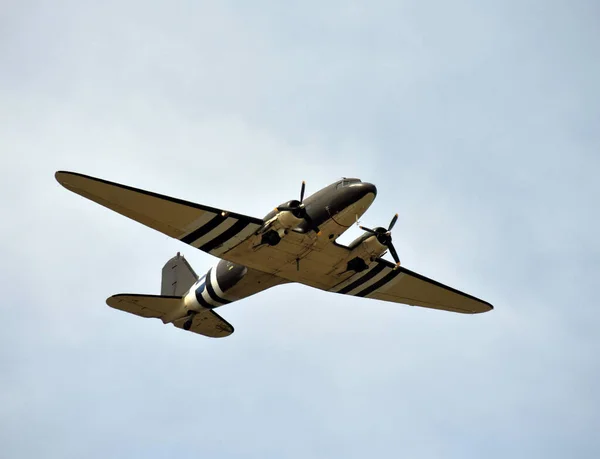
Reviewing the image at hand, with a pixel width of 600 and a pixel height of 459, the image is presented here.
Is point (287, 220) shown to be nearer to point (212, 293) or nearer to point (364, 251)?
point (364, 251)

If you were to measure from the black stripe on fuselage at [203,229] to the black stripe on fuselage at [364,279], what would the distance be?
7973 millimetres

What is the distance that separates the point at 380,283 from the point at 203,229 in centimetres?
1019

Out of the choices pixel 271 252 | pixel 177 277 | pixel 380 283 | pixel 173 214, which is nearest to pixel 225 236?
pixel 271 252

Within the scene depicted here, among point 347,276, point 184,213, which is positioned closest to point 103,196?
point 184,213

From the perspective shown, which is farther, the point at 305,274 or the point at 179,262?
the point at 179,262

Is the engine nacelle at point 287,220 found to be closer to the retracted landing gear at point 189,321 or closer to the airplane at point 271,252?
the airplane at point 271,252

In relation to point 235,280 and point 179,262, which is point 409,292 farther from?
point 179,262

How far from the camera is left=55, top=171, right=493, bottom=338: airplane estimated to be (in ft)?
105

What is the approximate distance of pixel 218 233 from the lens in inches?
1303

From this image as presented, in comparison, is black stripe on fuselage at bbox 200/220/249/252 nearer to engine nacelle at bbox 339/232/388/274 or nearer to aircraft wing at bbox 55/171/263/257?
aircraft wing at bbox 55/171/263/257

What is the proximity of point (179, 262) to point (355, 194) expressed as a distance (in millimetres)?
14138

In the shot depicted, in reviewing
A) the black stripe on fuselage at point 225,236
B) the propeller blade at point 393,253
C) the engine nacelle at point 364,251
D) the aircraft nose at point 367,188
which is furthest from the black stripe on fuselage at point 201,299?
the aircraft nose at point 367,188

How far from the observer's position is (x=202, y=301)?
127 feet

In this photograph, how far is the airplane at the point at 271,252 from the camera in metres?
32.2
